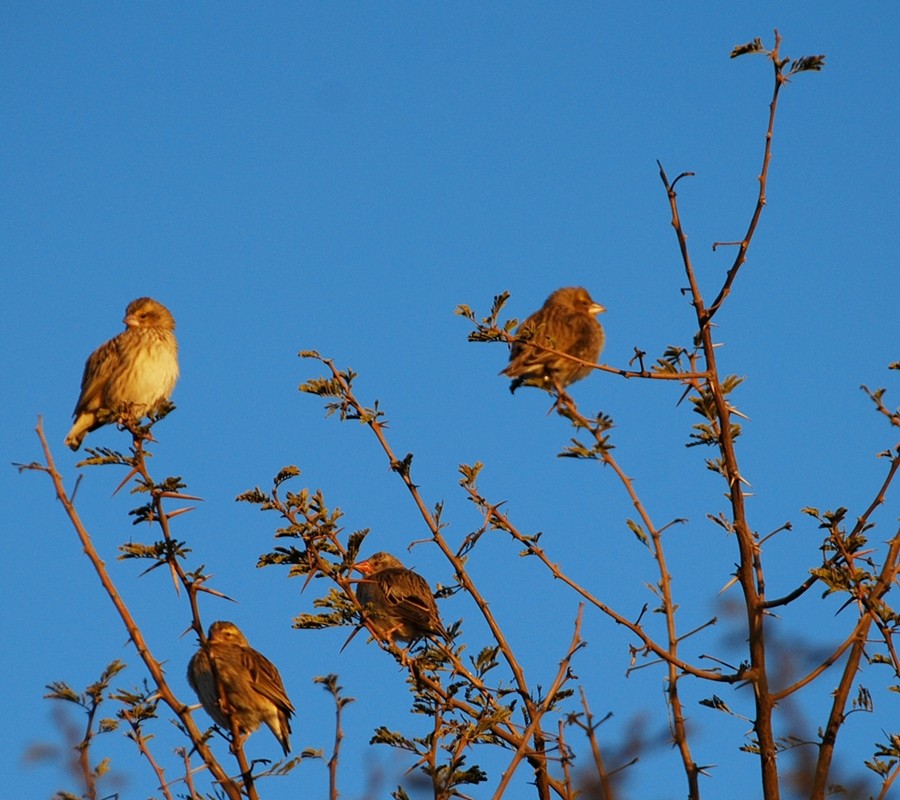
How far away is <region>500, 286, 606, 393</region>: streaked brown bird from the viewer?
818cm

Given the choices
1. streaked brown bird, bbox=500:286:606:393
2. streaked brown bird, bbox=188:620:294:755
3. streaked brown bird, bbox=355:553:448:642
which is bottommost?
streaked brown bird, bbox=188:620:294:755

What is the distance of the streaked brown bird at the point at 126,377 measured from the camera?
941 cm

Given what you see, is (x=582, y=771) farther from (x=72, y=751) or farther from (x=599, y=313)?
(x=599, y=313)

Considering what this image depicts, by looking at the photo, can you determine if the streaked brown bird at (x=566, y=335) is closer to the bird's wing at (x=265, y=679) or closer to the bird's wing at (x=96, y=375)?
the bird's wing at (x=265, y=679)

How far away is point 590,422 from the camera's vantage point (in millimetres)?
5297

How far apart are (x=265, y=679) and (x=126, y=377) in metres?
2.58

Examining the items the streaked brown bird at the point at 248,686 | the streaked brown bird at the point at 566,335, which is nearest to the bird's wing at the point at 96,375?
the streaked brown bird at the point at 248,686

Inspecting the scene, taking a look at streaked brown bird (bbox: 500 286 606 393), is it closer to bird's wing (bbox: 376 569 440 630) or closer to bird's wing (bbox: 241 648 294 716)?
bird's wing (bbox: 376 569 440 630)

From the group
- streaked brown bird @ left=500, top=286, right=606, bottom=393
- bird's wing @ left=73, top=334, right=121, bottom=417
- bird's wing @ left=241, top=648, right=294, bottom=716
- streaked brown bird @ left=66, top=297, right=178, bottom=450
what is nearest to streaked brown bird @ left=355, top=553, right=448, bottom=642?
bird's wing @ left=241, top=648, right=294, bottom=716

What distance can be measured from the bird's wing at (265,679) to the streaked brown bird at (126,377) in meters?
2.02

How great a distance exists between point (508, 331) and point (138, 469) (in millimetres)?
1699

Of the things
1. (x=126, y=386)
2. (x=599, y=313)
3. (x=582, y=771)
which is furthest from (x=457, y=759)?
(x=599, y=313)

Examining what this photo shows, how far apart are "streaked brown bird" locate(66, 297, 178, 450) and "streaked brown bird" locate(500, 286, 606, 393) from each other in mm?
2765

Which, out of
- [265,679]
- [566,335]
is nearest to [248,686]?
[265,679]
